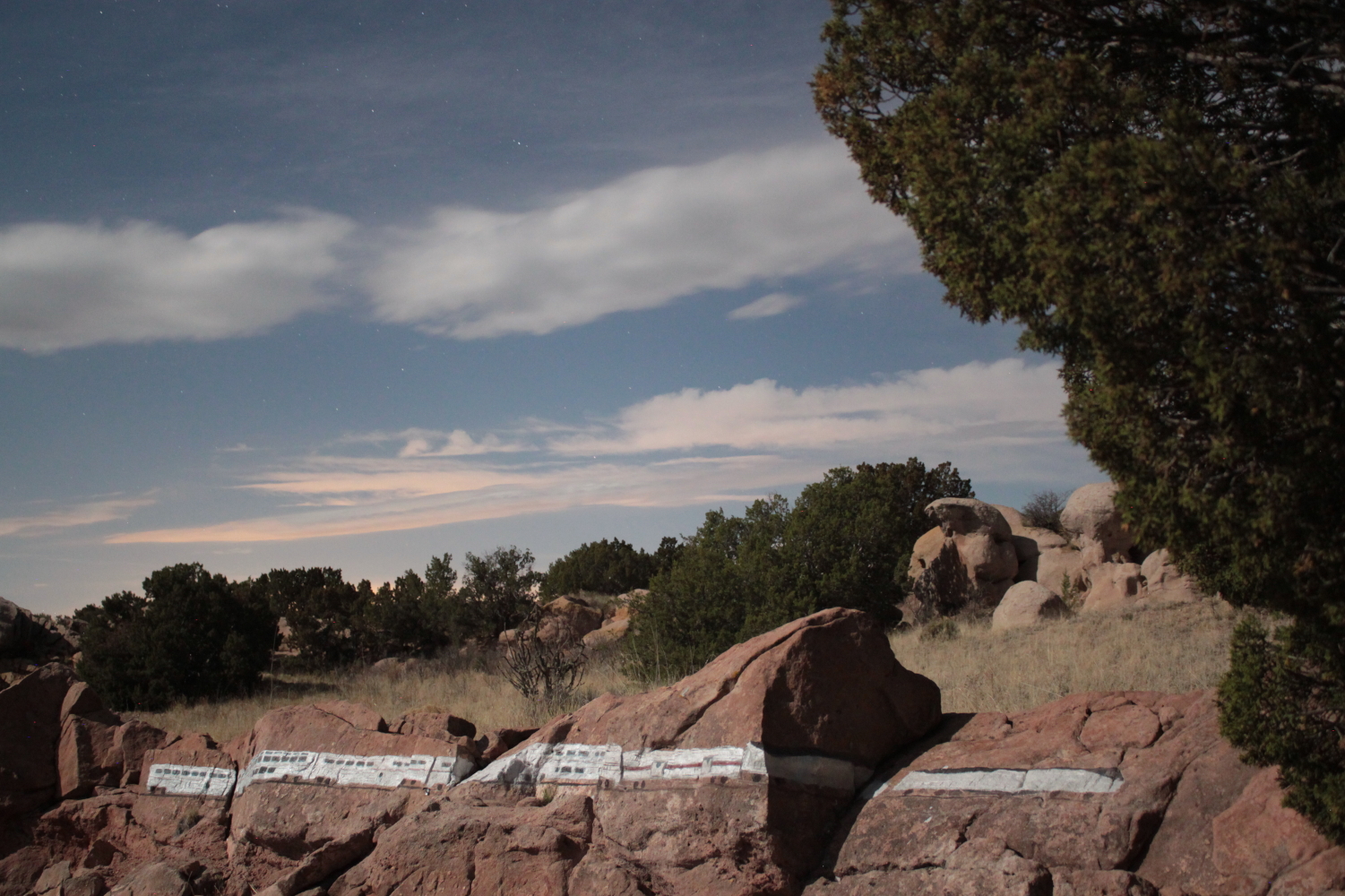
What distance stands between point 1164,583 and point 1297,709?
16.1m

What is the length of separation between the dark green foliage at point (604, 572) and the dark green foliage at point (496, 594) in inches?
147

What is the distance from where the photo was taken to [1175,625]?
1546cm

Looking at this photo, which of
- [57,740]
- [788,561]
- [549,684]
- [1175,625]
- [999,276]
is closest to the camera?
[999,276]

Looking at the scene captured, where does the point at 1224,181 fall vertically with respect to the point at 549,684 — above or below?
above

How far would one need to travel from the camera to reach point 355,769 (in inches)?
359

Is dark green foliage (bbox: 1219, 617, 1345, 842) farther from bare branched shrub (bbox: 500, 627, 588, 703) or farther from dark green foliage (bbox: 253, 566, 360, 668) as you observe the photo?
dark green foliage (bbox: 253, 566, 360, 668)

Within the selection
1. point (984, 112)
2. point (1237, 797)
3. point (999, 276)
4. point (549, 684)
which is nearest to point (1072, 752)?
point (1237, 797)

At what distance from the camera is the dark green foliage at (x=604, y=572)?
119ft

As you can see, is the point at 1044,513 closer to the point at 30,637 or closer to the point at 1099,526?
the point at 1099,526

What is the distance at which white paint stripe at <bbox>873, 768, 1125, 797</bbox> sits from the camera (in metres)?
6.21

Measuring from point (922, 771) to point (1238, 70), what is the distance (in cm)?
545

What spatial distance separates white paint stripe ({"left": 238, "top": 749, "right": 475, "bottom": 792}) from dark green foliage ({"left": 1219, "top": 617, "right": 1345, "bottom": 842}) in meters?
6.43

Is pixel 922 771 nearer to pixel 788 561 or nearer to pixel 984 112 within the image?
pixel 984 112

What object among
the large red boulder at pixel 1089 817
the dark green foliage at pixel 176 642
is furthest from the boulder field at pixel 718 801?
the dark green foliage at pixel 176 642
